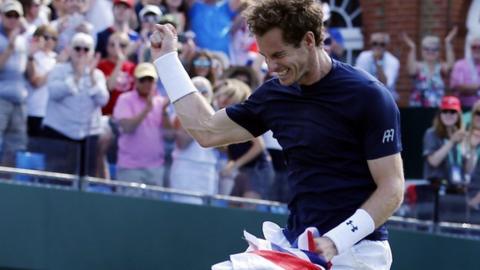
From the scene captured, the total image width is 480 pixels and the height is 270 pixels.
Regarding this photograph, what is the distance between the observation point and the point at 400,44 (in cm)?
1695

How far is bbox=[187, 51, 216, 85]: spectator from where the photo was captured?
11516 millimetres

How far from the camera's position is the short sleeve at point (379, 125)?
18.6 ft

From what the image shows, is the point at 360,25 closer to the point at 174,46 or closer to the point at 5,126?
the point at 5,126

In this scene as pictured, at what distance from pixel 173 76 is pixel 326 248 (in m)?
1.25

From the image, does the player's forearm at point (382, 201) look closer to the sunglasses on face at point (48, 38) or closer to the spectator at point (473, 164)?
the spectator at point (473, 164)

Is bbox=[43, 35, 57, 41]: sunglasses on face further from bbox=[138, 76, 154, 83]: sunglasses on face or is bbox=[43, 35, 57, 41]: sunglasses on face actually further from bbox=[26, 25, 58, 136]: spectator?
bbox=[138, 76, 154, 83]: sunglasses on face

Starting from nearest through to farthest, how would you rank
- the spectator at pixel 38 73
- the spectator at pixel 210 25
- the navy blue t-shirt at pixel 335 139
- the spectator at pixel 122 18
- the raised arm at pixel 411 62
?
1. the navy blue t-shirt at pixel 335 139
2. the spectator at pixel 38 73
3. the spectator at pixel 122 18
4. the spectator at pixel 210 25
5. the raised arm at pixel 411 62

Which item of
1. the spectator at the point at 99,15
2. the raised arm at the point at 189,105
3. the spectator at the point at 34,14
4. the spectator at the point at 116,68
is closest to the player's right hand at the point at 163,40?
the raised arm at the point at 189,105

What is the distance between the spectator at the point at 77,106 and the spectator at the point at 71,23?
651mm

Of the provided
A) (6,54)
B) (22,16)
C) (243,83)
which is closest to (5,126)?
(6,54)

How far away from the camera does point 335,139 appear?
5.77 metres

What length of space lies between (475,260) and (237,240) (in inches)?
82.5

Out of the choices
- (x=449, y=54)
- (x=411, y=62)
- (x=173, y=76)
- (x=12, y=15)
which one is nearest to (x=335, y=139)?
(x=173, y=76)

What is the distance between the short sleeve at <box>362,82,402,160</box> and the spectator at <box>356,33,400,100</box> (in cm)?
802
